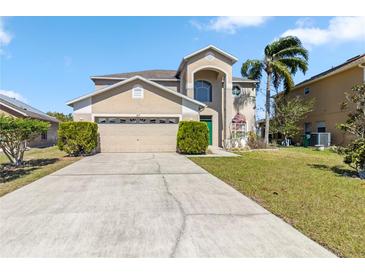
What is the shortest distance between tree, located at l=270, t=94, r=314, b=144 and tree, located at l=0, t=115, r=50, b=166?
19.2 meters

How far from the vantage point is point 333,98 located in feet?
68.7

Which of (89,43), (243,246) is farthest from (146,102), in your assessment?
(243,246)

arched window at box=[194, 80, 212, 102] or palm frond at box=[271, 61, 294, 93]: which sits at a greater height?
palm frond at box=[271, 61, 294, 93]

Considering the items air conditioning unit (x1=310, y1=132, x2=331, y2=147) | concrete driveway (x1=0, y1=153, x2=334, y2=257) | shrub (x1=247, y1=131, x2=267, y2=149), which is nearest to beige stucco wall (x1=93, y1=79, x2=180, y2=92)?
shrub (x1=247, y1=131, x2=267, y2=149)

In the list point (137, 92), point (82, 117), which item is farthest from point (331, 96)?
point (82, 117)

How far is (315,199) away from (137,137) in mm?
12912

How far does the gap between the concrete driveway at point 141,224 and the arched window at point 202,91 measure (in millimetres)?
15195

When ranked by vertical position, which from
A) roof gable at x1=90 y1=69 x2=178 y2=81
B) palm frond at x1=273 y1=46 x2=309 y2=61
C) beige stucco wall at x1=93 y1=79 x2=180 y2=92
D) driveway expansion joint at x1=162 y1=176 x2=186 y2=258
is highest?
palm frond at x1=273 y1=46 x2=309 y2=61

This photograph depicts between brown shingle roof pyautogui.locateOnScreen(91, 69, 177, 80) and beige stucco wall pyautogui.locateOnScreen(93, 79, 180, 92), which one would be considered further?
brown shingle roof pyautogui.locateOnScreen(91, 69, 177, 80)

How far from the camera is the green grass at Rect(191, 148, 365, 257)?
12.5ft

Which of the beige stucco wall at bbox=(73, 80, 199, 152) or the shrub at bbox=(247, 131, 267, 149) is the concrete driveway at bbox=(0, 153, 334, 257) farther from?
the shrub at bbox=(247, 131, 267, 149)

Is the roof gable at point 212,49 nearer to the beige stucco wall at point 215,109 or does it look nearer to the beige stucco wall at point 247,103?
the beige stucco wall at point 215,109
